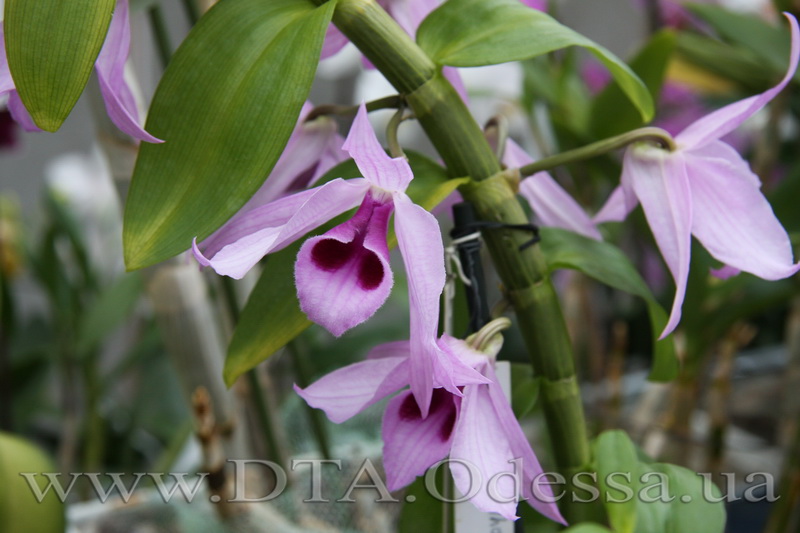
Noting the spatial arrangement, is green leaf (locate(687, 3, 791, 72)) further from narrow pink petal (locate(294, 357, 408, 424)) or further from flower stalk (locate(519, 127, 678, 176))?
narrow pink petal (locate(294, 357, 408, 424))

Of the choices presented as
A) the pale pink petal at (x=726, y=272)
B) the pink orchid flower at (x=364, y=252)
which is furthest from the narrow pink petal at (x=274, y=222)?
the pale pink petal at (x=726, y=272)

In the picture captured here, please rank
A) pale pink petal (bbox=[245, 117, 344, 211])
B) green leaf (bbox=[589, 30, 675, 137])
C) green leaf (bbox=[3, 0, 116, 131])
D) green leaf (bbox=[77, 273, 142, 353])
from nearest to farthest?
green leaf (bbox=[3, 0, 116, 131])
pale pink petal (bbox=[245, 117, 344, 211])
green leaf (bbox=[589, 30, 675, 137])
green leaf (bbox=[77, 273, 142, 353])

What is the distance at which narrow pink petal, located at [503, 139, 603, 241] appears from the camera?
0.46 m

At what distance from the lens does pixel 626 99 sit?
2.47 feet

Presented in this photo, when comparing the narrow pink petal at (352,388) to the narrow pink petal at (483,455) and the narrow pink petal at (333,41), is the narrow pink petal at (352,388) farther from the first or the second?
the narrow pink petal at (333,41)

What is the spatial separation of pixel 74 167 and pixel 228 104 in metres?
1.26

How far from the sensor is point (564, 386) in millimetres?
418

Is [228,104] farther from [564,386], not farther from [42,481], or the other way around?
[42,481]

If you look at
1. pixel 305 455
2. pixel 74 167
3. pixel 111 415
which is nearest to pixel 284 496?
pixel 305 455

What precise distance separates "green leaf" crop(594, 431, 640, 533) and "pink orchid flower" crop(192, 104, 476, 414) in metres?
0.11

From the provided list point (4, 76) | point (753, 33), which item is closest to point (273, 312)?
point (4, 76)

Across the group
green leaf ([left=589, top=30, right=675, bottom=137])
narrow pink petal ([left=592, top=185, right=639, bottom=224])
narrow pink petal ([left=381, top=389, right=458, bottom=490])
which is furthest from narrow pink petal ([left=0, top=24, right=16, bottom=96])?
green leaf ([left=589, top=30, right=675, bottom=137])

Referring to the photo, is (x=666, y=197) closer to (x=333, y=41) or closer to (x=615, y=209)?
(x=615, y=209)

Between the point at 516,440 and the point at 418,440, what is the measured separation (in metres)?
0.05
